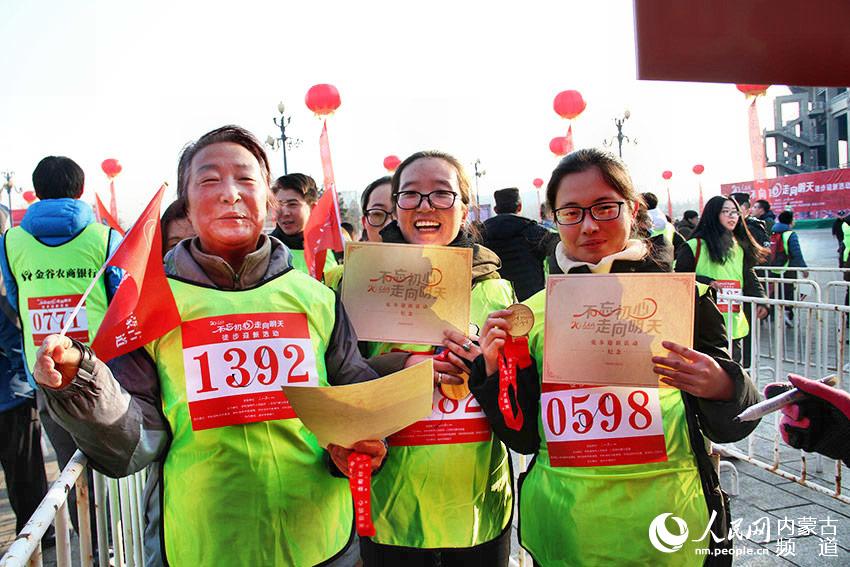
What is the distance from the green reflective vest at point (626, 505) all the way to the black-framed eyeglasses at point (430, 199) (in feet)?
2.59

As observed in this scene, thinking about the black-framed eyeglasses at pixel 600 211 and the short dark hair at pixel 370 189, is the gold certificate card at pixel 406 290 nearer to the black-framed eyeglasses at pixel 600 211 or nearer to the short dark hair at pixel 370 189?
the black-framed eyeglasses at pixel 600 211

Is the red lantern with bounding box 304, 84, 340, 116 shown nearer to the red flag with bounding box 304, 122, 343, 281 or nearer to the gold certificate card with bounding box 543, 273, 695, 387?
the red flag with bounding box 304, 122, 343, 281

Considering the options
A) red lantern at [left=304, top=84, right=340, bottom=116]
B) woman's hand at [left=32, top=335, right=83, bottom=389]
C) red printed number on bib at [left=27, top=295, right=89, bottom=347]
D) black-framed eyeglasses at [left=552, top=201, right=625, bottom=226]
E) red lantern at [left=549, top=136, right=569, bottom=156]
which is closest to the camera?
woman's hand at [left=32, top=335, right=83, bottom=389]

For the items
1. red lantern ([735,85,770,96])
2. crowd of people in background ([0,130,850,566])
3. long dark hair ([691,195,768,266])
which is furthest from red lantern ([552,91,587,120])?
Answer: crowd of people in background ([0,130,850,566])

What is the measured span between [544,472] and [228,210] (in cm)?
117

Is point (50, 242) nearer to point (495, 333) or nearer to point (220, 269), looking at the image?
point (220, 269)

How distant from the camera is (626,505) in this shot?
5.38ft

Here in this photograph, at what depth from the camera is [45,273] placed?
331 cm

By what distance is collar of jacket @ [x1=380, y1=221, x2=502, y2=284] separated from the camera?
6.93 ft

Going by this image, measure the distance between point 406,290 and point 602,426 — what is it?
2.37 ft

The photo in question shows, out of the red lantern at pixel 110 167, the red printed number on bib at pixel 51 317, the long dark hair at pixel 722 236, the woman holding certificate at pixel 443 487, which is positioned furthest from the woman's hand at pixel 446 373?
the red lantern at pixel 110 167

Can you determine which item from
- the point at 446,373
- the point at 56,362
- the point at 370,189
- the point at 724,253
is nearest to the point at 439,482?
the point at 446,373

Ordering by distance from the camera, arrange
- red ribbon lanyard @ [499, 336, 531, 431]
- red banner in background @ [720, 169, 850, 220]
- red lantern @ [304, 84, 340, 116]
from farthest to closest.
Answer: red banner in background @ [720, 169, 850, 220]
red lantern @ [304, 84, 340, 116]
red ribbon lanyard @ [499, 336, 531, 431]

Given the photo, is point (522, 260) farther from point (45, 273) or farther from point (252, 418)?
point (252, 418)
